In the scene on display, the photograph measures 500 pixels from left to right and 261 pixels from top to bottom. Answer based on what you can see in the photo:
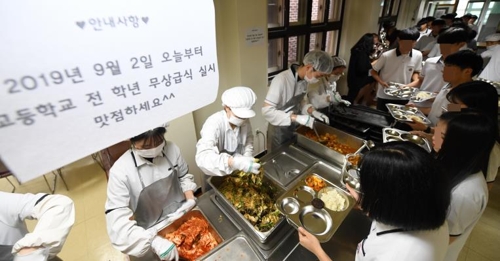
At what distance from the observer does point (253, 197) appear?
1.68 m

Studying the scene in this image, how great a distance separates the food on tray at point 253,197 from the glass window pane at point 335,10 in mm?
4255

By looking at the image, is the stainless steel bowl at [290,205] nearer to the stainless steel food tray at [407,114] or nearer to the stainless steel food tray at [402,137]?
the stainless steel food tray at [402,137]

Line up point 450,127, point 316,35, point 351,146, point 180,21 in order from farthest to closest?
1. point 316,35
2. point 351,146
3. point 450,127
4. point 180,21

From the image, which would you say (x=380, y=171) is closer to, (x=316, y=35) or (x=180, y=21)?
(x=180, y=21)

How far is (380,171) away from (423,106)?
297cm

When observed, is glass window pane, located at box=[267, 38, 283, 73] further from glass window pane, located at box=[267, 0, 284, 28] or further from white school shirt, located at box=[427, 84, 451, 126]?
white school shirt, located at box=[427, 84, 451, 126]

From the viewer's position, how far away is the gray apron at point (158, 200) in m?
1.66

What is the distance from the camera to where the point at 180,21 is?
0.63 metres

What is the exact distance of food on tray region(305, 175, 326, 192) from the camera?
1.75m

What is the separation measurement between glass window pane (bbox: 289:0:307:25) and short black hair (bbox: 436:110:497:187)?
3226 millimetres

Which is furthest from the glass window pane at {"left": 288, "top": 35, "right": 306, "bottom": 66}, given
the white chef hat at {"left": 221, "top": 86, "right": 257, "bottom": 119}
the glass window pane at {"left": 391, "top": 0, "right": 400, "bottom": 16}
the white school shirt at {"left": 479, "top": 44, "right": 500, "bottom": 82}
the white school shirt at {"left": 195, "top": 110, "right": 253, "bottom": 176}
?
the glass window pane at {"left": 391, "top": 0, "right": 400, "bottom": 16}

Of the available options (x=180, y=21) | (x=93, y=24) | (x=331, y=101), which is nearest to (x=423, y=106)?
(x=331, y=101)

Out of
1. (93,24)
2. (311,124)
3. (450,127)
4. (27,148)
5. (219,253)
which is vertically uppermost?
(93,24)

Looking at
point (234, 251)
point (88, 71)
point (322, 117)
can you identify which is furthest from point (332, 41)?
point (88, 71)
